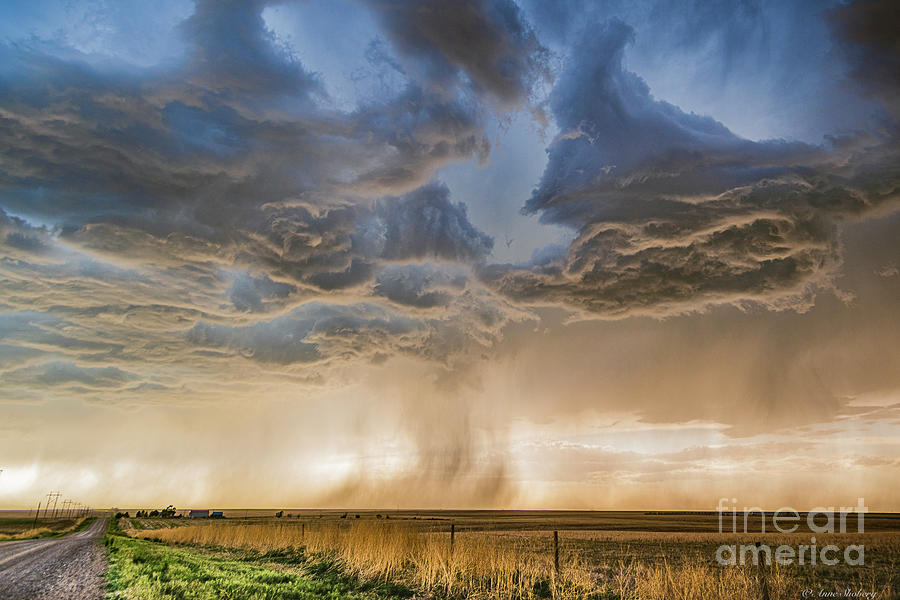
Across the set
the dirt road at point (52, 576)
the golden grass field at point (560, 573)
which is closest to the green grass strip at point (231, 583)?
the dirt road at point (52, 576)

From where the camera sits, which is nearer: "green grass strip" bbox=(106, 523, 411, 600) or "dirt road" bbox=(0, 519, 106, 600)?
"green grass strip" bbox=(106, 523, 411, 600)

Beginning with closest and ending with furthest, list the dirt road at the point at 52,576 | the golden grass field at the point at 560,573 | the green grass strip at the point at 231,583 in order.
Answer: the golden grass field at the point at 560,573 < the green grass strip at the point at 231,583 < the dirt road at the point at 52,576

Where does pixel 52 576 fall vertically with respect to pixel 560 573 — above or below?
below

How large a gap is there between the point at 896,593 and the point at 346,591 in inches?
809

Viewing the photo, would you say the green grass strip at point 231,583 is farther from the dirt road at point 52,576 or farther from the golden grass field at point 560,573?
the golden grass field at point 560,573

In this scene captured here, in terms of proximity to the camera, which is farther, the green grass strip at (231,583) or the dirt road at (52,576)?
the dirt road at (52,576)

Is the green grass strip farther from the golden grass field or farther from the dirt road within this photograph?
the golden grass field

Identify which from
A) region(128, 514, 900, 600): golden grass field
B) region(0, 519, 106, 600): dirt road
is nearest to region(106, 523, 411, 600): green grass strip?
region(0, 519, 106, 600): dirt road

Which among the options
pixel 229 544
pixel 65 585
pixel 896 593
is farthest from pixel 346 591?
pixel 229 544

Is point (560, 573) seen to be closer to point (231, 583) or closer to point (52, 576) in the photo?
point (231, 583)

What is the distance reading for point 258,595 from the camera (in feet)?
50.3

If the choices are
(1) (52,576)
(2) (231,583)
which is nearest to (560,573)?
(2) (231,583)

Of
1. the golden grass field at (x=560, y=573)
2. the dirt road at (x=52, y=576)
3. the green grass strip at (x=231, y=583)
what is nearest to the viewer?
the golden grass field at (x=560, y=573)

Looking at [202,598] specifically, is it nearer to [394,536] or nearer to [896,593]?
[394,536]
